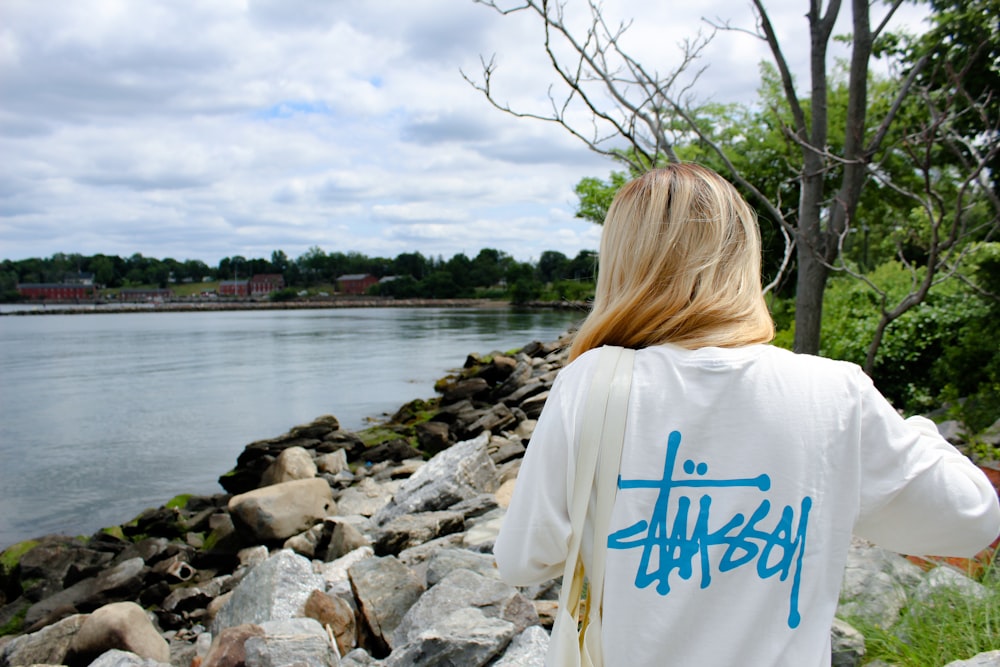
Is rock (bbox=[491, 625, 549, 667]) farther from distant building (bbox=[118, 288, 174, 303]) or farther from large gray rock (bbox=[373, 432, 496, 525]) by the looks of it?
distant building (bbox=[118, 288, 174, 303])

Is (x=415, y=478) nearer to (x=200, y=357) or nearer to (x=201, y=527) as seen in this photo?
(x=201, y=527)

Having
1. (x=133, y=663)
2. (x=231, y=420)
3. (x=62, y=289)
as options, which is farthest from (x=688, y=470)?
(x=62, y=289)

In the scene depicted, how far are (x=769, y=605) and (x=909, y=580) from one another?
276 cm

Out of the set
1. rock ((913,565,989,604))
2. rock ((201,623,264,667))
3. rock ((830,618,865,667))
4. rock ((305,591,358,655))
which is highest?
rock ((913,565,989,604))

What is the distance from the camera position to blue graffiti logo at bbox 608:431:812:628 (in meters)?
1.43

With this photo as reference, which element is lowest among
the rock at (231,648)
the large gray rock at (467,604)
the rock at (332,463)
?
the rock at (332,463)

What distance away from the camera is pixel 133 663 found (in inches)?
179

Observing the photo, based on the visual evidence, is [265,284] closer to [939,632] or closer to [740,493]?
[939,632]

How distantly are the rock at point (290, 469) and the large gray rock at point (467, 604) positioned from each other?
21.1ft

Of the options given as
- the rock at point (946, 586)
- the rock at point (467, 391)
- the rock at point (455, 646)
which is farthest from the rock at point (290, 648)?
the rock at point (467, 391)

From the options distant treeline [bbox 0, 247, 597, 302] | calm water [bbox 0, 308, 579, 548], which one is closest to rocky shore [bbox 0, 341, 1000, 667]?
calm water [bbox 0, 308, 579, 548]

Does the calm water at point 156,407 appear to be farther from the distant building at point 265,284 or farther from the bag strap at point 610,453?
the distant building at point 265,284

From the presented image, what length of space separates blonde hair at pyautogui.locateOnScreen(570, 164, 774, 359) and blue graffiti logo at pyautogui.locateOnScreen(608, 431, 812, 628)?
23cm

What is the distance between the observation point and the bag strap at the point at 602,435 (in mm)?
1406
